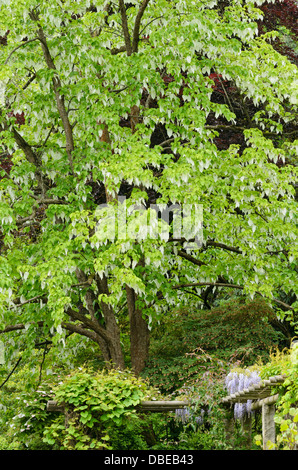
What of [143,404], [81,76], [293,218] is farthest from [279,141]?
[143,404]

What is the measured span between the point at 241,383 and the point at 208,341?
100 inches

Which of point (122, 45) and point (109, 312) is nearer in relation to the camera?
point (109, 312)

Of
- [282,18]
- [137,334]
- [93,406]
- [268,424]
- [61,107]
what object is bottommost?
[268,424]

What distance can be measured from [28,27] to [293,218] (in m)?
4.78

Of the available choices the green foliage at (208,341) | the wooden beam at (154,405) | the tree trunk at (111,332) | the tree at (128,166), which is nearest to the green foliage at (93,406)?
the wooden beam at (154,405)

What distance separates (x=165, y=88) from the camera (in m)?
9.34

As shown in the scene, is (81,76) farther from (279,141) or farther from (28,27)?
(279,141)

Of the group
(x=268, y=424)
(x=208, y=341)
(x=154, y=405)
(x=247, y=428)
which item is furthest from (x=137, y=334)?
(x=268, y=424)

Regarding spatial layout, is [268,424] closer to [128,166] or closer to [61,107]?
[128,166]

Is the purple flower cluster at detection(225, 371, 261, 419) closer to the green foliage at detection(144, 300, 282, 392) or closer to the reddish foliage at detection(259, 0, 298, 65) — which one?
the green foliage at detection(144, 300, 282, 392)

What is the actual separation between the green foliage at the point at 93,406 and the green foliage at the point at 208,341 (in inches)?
75.2

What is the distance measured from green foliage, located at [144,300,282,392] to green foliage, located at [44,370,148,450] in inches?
75.2

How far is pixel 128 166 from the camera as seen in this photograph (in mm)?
7957
